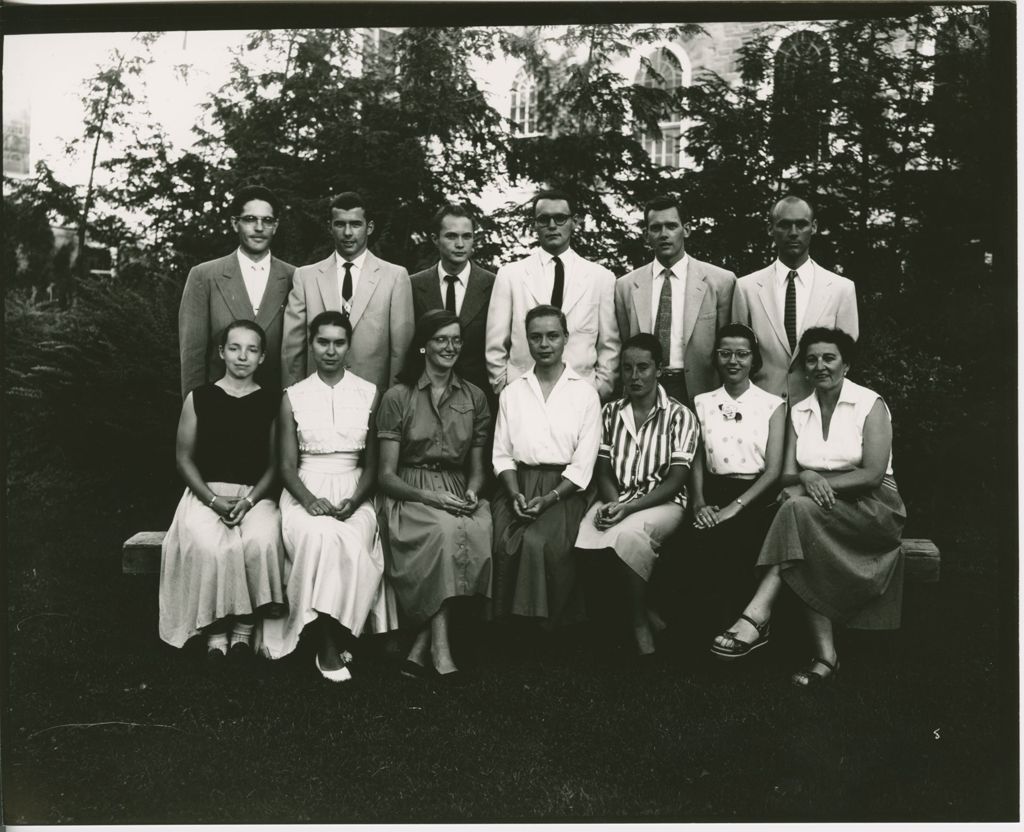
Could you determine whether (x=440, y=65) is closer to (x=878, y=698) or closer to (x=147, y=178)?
(x=147, y=178)

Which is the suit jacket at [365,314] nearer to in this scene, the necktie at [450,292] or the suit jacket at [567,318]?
the necktie at [450,292]

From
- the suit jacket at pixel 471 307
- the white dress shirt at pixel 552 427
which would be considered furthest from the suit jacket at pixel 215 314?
the white dress shirt at pixel 552 427

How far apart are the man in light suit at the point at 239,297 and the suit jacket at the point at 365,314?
0.10 meters

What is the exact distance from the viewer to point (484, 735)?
3.70m

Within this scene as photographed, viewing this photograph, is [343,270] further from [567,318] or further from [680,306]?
[680,306]

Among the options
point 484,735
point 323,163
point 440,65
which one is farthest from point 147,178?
point 484,735

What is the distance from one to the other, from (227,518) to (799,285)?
2.83m

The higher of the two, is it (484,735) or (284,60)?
(284,60)

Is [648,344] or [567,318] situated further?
[567,318]

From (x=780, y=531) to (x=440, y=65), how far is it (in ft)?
10.2

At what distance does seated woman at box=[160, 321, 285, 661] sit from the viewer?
4.16 meters

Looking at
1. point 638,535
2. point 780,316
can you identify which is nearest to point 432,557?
point 638,535

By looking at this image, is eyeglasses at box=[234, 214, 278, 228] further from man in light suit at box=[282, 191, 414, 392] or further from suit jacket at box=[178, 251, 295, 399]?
man in light suit at box=[282, 191, 414, 392]

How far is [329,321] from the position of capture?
4.43 metres
